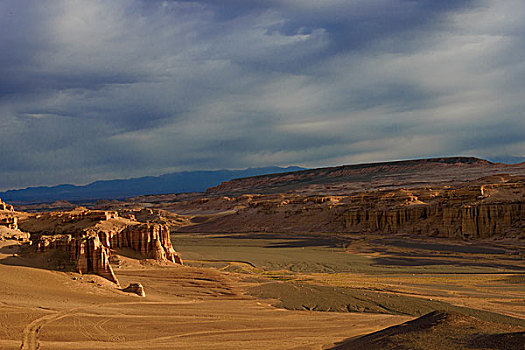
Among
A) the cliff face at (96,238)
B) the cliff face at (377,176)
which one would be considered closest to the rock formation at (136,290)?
the cliff face at (96,238)

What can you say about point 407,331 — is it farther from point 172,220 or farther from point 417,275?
point 172,220

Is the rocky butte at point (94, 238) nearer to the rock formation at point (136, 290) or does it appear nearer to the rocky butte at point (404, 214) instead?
the rock formation at point (136, 290)

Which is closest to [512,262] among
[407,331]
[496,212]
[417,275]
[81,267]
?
[417,275]

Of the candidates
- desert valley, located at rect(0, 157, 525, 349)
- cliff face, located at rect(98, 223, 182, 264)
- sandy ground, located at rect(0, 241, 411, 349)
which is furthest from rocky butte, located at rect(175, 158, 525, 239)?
sandy ground, located at rect(0, 241, 411, 349)

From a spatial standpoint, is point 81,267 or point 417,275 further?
point 417,275

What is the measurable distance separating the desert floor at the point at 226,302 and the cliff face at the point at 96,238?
0.71 m

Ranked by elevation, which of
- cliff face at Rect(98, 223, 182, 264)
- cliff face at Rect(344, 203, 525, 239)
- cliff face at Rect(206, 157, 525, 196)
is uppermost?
cliff face at Rect(206, 157, 525, 196)

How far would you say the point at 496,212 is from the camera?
46.9 m

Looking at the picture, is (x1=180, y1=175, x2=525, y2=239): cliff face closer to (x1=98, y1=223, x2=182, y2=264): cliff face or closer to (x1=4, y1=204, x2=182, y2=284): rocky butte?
(x1=4, y1=204, x2=182, y2=284): rocky butte

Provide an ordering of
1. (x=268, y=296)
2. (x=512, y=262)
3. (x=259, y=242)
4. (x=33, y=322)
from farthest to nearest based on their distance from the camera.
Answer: (x=259, y=242), (x=512, y=262), (x=268, y=296), (x=33, y=322)

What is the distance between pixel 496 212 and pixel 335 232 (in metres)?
20.6

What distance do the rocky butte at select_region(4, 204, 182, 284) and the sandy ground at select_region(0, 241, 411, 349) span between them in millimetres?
840

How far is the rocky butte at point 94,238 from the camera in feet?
59.6

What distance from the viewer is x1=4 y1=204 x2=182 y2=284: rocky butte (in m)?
18.2
